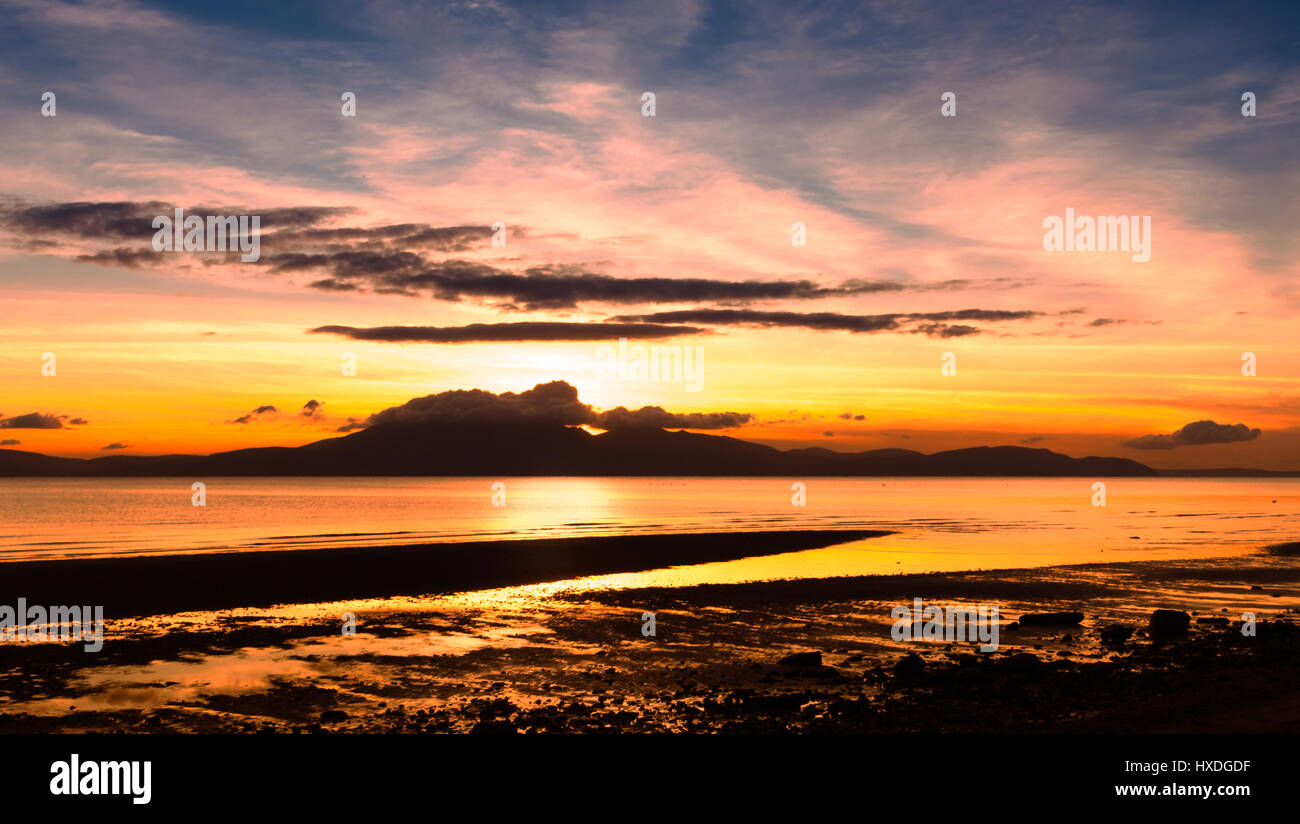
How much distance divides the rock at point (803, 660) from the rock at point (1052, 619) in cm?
1118

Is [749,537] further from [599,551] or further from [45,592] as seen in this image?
[45,592]

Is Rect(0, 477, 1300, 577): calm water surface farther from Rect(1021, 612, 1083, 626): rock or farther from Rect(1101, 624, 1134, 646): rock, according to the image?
Rect(1101, 624, 1134, 646): rock

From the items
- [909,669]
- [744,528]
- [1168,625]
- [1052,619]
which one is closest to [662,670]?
[909,669]

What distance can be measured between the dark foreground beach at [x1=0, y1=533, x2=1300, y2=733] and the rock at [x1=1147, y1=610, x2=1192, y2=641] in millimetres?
205

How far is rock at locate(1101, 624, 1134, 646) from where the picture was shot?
88.4ft

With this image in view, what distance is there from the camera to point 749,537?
74.1m

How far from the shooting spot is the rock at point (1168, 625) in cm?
2800

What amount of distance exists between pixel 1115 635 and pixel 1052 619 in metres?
3.67

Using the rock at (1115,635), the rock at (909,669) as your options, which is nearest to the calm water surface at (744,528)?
the rock at (1115,635)

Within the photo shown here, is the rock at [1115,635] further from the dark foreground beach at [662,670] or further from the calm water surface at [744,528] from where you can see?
the calm water surface at [744,528]

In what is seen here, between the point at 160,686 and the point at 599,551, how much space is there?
39.8m
